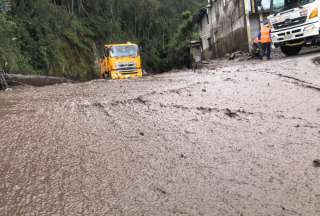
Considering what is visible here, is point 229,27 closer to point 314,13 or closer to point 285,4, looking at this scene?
point 285,4

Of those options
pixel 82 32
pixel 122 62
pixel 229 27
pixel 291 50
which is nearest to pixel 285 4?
pixel 291 50

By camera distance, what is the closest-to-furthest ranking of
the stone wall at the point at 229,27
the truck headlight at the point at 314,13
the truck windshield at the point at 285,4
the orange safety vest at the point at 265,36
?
the truck headlight at the point at 314,13
the truck windshield at the point at 285,4
the orange safety vest at the point at 265,36
the stone wall at the point at 229,27

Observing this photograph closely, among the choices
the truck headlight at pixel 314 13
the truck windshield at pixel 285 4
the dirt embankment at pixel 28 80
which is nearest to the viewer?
the dirt embankment at pixel 28 80

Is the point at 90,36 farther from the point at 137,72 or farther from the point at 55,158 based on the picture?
the point at 55,158

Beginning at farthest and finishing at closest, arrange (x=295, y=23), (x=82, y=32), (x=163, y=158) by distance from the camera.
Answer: (x=82, y=32), (x=295, y=23), (x=163, y=158)

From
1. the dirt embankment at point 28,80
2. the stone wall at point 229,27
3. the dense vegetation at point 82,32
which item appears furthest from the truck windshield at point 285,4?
the dense vegetation at point 82,32

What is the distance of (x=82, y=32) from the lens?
2903 centimetres

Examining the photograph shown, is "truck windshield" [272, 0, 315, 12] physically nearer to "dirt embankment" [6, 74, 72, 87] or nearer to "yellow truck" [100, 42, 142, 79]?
"yellow truck" [100, 42, 142, 79]

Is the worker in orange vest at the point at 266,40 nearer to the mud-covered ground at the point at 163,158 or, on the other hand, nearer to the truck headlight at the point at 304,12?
the truck headlight at the point at 304,12

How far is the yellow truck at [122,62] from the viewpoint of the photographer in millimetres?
16172

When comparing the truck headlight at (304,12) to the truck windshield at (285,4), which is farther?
the truck windshield at (285,4)

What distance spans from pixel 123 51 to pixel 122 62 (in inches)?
26.3

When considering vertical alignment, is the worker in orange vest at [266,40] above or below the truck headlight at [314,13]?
below

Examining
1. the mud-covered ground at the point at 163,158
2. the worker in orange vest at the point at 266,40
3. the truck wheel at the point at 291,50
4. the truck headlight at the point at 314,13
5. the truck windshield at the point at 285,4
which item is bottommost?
the mud-covered ground at the point at 163,158
